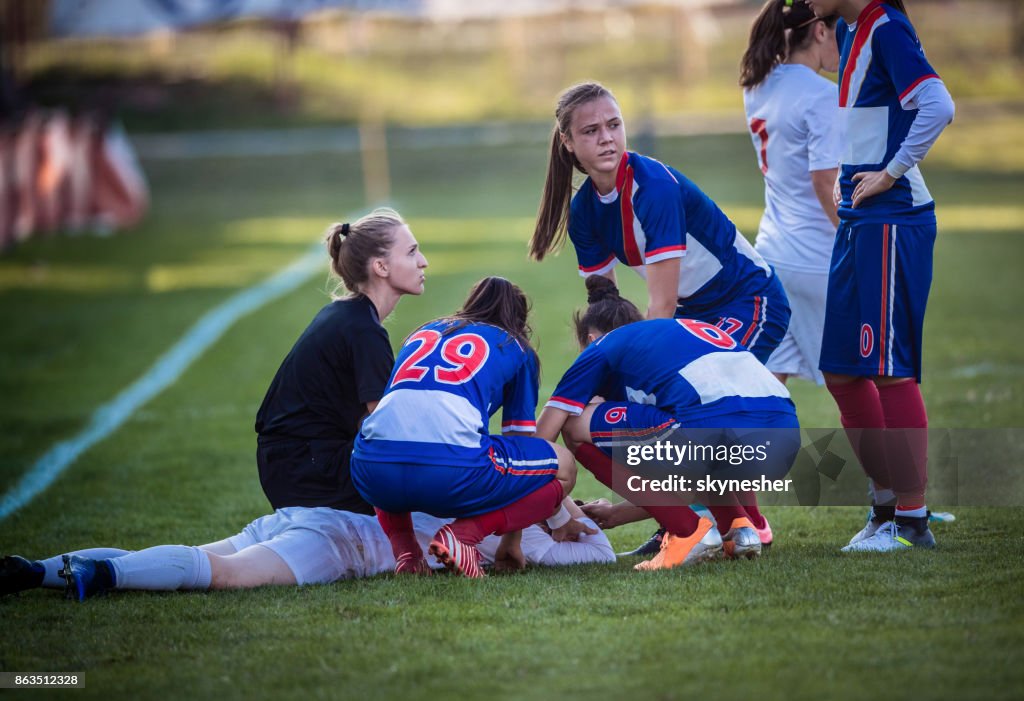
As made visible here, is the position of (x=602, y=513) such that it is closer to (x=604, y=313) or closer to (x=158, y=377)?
(x=604, y=313)

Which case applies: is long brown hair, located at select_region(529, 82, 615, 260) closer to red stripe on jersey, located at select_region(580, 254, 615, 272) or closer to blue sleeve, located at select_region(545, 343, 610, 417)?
red stripe on jersey, located at select_region(580, 254, 615, 272)

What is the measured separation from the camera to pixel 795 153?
5359mm

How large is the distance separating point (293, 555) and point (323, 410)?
575 mm

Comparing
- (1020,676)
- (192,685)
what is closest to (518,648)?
(192,685)

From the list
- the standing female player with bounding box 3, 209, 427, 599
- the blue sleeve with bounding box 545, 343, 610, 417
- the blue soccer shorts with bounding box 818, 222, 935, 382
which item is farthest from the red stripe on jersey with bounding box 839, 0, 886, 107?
the standing female player with bounding box 3, 209, 427, 599

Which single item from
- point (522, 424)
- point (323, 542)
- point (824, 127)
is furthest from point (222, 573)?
point (824, 127)

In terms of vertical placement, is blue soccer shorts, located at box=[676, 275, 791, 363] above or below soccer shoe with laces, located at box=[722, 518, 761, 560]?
above

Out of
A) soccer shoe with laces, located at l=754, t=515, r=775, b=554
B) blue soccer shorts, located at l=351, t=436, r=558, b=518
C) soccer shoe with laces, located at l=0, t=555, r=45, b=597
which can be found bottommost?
soccer shoe with laces, located at l=754, t=515, r=775, b=554

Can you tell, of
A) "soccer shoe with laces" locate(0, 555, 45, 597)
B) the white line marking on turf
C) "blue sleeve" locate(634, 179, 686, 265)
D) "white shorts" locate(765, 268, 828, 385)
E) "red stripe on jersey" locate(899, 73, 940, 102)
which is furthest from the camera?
the white line marking on turf

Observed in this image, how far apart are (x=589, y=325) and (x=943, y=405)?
3324mm

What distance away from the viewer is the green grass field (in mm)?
3264

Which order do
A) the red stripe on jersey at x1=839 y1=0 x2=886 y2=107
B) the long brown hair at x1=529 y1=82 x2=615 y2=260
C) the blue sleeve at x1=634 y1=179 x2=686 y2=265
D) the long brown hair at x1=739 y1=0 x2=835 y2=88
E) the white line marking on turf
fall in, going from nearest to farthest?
the red stripe on jersey at x1=839 y1=0 x2=886 y2=107
the blue sleeve at x1=634 y1=179 x2=686 y2=265
the long brown hair at x1=529 y1=82 x2=615 y2=260
the long brown hair at x1=739 y1=0 x2=835 y2=88
the white line marking on turf

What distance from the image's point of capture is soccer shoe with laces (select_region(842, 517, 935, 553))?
14.8 ft

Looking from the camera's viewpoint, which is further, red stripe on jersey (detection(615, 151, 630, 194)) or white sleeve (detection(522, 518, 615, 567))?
red stripe on jersey (detection(615, 151, 630, 194))
